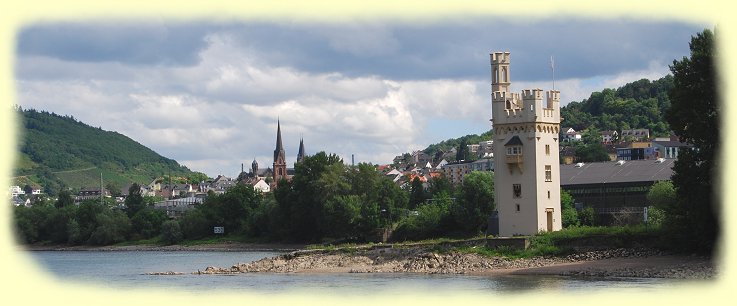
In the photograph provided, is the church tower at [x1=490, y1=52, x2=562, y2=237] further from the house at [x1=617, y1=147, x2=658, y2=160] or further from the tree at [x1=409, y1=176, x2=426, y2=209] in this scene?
the house at [x1=617, y1=147, x2=658, y2=160]

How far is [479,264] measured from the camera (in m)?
60.2

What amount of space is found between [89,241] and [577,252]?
311 feet

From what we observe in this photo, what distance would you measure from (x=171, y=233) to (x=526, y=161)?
7975cm

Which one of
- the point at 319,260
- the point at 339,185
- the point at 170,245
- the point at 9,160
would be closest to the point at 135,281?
Result: the point at 319,260

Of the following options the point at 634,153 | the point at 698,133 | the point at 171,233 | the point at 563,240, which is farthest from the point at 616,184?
the point at 634,153

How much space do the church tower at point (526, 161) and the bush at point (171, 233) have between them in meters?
77.7

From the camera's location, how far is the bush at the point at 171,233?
137 m

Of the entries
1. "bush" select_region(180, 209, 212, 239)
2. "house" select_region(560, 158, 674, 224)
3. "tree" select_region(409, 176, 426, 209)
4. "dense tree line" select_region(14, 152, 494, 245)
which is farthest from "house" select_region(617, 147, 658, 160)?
"house" select_region(560, 158, 674, 224)

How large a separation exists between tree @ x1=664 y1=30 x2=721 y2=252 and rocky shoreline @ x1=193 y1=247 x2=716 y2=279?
4.95 ft

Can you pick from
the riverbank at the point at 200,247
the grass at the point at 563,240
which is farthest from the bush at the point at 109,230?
the grass at the point at 563,240

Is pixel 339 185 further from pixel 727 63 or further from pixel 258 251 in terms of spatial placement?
pixel 727 63

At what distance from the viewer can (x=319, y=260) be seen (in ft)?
218

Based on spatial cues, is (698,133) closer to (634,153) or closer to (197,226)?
(197,226)

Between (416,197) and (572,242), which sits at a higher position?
(416,197)
